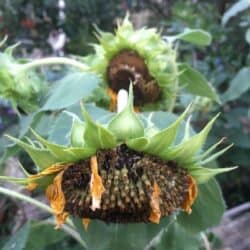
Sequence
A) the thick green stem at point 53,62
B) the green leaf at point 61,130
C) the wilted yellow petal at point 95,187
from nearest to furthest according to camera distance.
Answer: the wilted yellow petal at point 95,187, the green leaf at point 61,130, the thick green stem at point 53,62

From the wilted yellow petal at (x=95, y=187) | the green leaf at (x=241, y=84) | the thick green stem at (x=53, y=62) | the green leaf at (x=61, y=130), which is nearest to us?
the wilted yellow petal at (x=95, y=187)

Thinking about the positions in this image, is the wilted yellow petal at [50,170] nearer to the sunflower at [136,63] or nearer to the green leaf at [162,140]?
the green leaf at [162,140]

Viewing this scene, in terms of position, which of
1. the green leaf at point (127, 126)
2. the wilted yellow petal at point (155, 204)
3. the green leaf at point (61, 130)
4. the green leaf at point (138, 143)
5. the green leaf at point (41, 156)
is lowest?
the wilted yellow petal at point (155, 204)

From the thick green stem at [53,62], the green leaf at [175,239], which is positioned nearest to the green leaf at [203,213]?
the green leaf at [175,239]

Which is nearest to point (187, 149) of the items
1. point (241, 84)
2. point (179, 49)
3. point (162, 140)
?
point (162, 140)

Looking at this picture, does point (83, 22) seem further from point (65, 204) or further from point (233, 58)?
point (65, 204)

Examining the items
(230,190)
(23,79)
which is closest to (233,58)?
(230,190)

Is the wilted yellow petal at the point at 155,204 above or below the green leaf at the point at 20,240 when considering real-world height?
below
